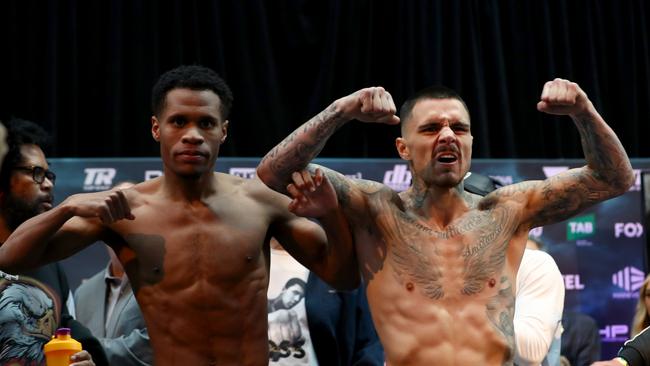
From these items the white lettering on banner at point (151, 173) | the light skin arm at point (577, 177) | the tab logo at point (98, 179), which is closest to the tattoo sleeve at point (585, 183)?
the light skin arm at point (577, 177)

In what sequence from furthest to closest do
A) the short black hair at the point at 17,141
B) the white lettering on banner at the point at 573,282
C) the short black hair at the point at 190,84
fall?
the white lettering on banner at the point at 573,282 → the short black hair at the point at 17,141 → the short black hair at the point at 190,84

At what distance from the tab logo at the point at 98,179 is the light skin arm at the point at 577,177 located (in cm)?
174

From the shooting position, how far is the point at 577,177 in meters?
2.67

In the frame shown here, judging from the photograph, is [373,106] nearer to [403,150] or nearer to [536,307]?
[403,150]

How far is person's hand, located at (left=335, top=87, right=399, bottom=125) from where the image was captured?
244 cm

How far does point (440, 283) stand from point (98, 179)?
1.81 meters

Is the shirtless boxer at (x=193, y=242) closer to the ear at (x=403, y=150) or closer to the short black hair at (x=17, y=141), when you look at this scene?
the ear at (x=403, y=150)

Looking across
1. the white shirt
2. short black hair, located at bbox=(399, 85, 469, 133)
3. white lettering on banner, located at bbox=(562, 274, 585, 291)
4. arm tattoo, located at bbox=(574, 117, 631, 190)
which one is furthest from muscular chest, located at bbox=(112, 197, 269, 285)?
white lettering on banner, located at bbox=(562, 274, 585, 291)

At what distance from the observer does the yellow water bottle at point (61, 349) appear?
8.06 feet

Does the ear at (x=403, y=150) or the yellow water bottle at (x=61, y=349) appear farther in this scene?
the ear at (x=403, y=150)

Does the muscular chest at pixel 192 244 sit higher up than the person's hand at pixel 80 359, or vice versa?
the muscular chest at pixel 192 244

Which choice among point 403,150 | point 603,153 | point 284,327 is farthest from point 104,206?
point 603,153

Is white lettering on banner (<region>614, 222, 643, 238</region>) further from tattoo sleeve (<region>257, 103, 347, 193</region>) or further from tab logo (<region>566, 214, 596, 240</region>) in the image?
tattoo sleeve (<region>257, 103, 347, 193</region>)

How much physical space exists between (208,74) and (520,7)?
2.75 m
